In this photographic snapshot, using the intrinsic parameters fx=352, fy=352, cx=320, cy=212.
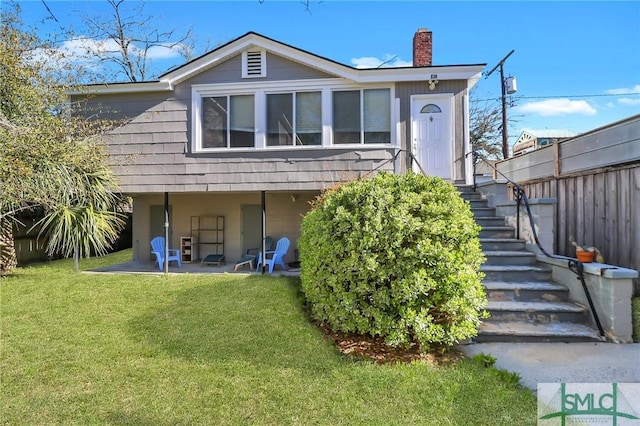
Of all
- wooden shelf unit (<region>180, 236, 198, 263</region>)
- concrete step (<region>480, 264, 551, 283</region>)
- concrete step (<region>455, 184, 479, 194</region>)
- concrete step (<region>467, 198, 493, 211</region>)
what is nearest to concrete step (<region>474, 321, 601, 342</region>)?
concrete step (<region>480, 264, 551, 283</region>)

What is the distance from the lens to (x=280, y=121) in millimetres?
7859

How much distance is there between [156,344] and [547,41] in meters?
13.1

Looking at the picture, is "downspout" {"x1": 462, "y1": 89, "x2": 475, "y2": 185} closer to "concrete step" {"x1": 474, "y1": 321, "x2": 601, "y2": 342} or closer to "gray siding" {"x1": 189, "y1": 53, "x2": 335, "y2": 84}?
"gray siding" {"x1": 189, "y1": 53, "x2": 335, "y2": 84}

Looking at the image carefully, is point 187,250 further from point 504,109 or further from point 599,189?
point 504,109

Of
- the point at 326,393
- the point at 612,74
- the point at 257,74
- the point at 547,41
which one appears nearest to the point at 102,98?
the point at 257,74

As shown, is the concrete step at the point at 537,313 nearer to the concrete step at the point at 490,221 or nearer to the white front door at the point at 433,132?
the concrete step at the point at 490,221

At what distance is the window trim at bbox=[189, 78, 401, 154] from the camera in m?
7.61

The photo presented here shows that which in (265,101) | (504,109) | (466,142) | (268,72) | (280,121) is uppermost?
(504,109)

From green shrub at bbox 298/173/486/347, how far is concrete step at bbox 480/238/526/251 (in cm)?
190

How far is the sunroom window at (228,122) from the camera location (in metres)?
7.91

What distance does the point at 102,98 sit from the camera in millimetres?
8164

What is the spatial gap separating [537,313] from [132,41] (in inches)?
810

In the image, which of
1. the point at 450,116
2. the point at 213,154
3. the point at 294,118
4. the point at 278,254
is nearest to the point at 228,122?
the point at 213,154

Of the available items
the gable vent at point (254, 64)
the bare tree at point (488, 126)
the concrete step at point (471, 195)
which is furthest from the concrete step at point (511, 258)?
the bare tree at point (488, 126)
